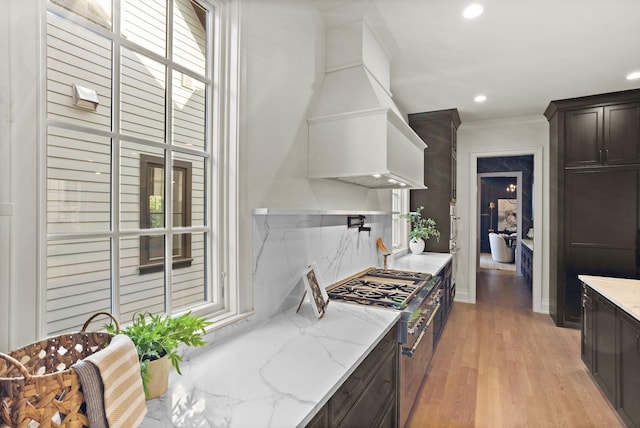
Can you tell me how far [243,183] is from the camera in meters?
1.59

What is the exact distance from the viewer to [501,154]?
4953 millimetres

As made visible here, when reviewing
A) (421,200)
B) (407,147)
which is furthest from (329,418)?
(421,200)

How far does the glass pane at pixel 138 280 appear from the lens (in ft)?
3.93

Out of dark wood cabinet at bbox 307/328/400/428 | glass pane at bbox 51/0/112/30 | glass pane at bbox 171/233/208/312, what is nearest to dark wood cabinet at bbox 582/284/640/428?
dark wood cabinet at bbox 307/328/400/428

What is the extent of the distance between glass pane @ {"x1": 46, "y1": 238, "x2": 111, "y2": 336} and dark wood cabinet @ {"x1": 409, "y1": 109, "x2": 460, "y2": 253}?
421 cm

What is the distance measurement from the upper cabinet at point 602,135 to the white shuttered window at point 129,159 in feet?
13.9

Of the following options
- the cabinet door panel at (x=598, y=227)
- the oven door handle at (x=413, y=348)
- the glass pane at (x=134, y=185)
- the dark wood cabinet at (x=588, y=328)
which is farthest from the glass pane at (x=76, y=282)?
the cabinet door panel at (x=598, y=227)

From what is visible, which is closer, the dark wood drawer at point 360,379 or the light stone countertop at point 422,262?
the dark wood drawer at point 360,379

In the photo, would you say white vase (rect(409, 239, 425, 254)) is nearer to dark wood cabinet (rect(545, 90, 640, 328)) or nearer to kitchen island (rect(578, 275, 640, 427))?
dark wood cabinet (rect(545, 90, 640, 328))

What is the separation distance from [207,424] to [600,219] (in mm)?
4636

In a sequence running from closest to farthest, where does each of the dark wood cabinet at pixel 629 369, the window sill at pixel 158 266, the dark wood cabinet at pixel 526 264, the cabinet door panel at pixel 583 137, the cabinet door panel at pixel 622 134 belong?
the window sill at pixel 158 266 < the dark wood cabinet at pixel 629 369 < the cabinet door panel at pixel 622 134 < the cabinet door panel at pixel 583 137 < the dark wood cabinet at pixel 526 264

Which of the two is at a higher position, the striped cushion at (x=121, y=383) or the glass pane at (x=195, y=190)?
the glass pane at (x=195, y=190)

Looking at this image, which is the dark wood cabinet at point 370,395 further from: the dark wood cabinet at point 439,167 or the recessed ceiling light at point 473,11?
the dark wood cabinet at point 439,167

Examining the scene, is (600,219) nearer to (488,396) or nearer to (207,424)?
(488,396)
